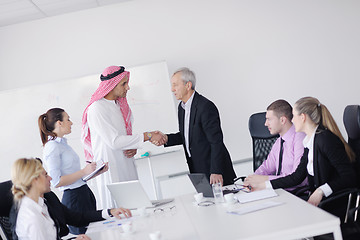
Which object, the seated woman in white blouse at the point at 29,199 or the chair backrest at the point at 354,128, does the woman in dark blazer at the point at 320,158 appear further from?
the seated woman in white blouse at the point at 29,199

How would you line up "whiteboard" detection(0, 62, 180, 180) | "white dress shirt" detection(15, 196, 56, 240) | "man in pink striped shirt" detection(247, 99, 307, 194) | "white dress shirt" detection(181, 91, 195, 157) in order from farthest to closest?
"whiteboard" detection(0, 62, 180, 180)
"white dress shirt" detection(181, 91, 195, 157)
"man in pink striped shirt" detection(247, 99, 307, 194)
"white dress shirt" detection(15, 196, 56, 240)

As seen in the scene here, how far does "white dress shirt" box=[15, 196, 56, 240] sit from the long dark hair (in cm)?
108

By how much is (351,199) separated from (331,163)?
0.80 ft

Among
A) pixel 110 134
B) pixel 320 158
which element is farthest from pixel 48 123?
pixel 320 158

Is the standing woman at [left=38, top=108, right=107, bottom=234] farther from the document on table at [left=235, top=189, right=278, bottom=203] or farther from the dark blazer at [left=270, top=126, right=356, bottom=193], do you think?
the dark blazer at [left=270, top=126, right=356, bottom=193]

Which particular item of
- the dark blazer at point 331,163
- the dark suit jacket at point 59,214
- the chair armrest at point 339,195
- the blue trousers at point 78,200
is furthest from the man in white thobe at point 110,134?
the chair armrest at point 339,195

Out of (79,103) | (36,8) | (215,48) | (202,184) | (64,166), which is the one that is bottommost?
(202,184)

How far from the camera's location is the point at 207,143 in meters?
3.25

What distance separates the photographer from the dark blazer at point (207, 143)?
3120 mm

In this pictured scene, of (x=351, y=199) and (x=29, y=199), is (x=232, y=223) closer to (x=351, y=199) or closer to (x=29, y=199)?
(x=351, y=199)

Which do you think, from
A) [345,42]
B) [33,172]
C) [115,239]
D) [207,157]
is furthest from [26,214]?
[345,42]

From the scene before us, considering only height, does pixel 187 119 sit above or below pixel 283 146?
above

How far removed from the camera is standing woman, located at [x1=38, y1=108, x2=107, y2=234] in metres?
3.02

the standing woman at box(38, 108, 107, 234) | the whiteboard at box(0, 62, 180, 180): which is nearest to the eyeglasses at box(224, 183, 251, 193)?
the standing woman at box(38, 108, 107, 234)
